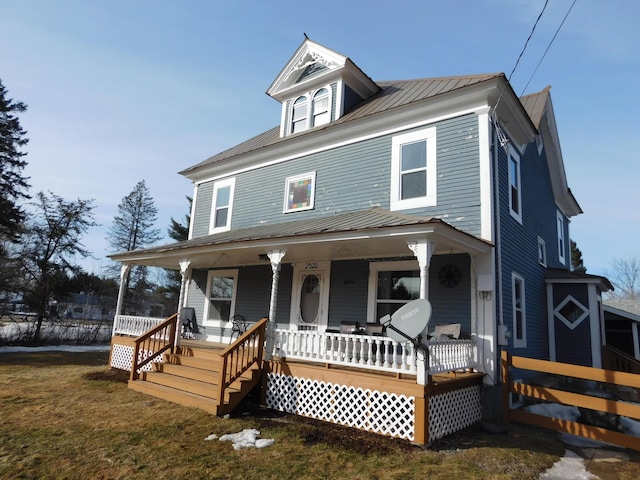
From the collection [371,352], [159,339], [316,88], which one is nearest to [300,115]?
[316,88]

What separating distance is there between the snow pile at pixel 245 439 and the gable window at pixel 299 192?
20.3 ft

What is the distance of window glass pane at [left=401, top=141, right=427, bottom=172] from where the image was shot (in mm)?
9180

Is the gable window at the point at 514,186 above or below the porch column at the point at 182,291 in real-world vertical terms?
above

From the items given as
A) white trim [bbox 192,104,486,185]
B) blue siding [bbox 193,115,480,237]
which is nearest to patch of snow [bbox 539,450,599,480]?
blue siding [bbox 193,115,480,237]

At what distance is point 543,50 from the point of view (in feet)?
22.7

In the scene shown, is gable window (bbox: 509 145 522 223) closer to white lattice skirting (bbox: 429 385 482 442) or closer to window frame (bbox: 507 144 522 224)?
window frame (bbox: 507 144 522 224)

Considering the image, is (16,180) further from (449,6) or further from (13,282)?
(449,6)

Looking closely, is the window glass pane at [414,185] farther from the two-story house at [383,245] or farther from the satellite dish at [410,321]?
the satellite dish at [410,321]

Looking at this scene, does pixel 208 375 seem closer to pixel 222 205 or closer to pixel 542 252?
pixel 222 205

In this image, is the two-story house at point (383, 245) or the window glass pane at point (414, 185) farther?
the window glass pane at point (414, 185)

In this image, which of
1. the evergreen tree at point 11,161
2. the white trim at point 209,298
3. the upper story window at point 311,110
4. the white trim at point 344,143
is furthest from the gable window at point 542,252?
the evergreen tree at point 11,161

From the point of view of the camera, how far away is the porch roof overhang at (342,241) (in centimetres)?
673

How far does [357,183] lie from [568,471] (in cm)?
695

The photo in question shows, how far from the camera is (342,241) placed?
7676 mm
